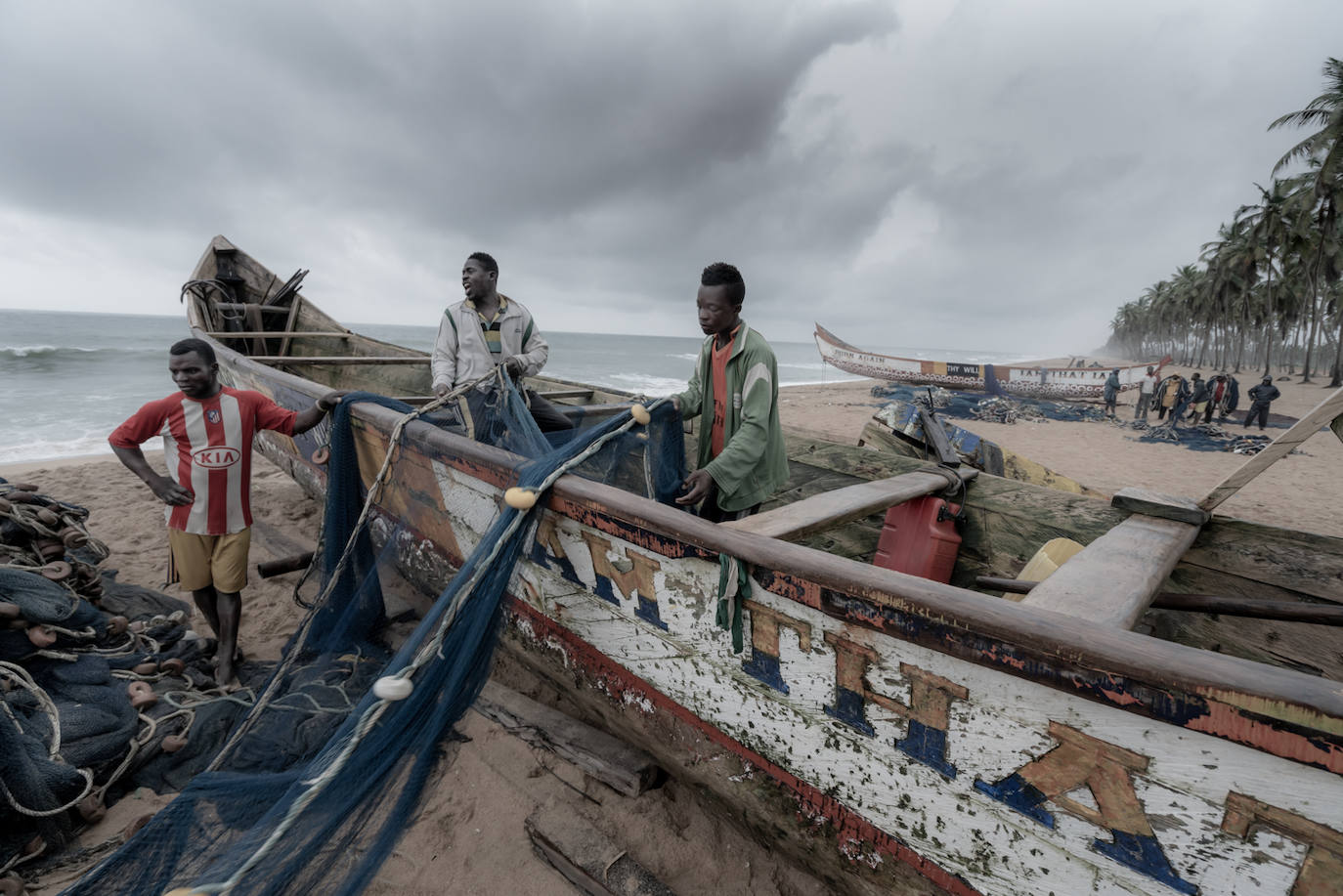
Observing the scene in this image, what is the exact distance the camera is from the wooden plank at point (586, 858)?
2.09m

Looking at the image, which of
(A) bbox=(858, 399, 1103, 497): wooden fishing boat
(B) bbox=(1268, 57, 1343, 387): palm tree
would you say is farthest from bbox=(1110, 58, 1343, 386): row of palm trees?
(A) bbox=(858, 399, 1103, 497): wooden fishing boat

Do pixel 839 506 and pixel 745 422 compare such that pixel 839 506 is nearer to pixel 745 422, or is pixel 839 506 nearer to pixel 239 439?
pixel 745 422

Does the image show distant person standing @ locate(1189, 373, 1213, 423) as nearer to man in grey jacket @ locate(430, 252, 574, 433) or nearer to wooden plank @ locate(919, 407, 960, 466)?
wooden plank @ locate(919, 407, 960, 466)

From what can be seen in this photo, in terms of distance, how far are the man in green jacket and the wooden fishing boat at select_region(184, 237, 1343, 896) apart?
343mm

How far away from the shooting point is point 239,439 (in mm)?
3258

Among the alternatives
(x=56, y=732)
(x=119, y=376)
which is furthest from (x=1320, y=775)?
(x=119, y=376)

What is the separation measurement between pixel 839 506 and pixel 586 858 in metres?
1.72

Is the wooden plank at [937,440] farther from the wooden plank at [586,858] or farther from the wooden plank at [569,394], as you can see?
the wooden plank at [569,394]

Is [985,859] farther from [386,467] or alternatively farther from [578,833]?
[386,467]

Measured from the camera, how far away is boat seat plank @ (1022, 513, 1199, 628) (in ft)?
5.31

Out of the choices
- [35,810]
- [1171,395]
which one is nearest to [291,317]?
[35,810]

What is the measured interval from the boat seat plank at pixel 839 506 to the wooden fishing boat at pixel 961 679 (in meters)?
0.02

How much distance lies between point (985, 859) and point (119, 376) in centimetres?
3312

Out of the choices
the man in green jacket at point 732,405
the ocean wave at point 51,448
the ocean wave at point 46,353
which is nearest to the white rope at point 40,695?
the man in green jacket at point 732,405
